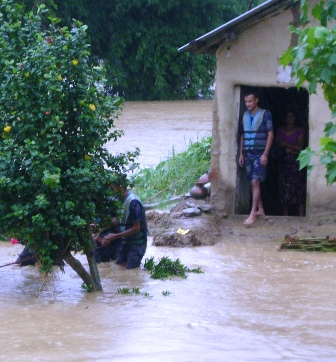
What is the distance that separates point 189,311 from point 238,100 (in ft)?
14.9

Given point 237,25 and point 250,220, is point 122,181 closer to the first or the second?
point 250,220

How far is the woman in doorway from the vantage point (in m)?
10.7

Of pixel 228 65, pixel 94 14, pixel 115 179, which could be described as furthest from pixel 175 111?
pixel 115 179

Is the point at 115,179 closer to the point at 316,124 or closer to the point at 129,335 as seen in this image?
the point at 129,335

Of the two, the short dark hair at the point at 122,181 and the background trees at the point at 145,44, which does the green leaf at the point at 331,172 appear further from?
the background trees at the point at 145,44

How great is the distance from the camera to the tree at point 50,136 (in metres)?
6.52

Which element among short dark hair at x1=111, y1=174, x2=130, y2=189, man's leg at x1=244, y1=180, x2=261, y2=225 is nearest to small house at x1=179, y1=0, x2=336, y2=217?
man's leg at x1=244, y1=180, x2=261, y2=225

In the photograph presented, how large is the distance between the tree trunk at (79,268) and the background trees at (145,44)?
24.4 metres

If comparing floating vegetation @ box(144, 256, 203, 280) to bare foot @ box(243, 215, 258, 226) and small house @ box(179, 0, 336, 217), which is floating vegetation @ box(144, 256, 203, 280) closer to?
bare foot @ box(243, 215, 258, 226)

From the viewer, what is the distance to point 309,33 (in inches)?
147

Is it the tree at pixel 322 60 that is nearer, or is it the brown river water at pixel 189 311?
the tree at pixel 322 60

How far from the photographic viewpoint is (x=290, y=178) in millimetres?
11008

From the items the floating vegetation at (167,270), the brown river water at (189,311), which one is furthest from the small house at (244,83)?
the floating vegetation at (167,270)

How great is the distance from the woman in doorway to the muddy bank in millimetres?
897
